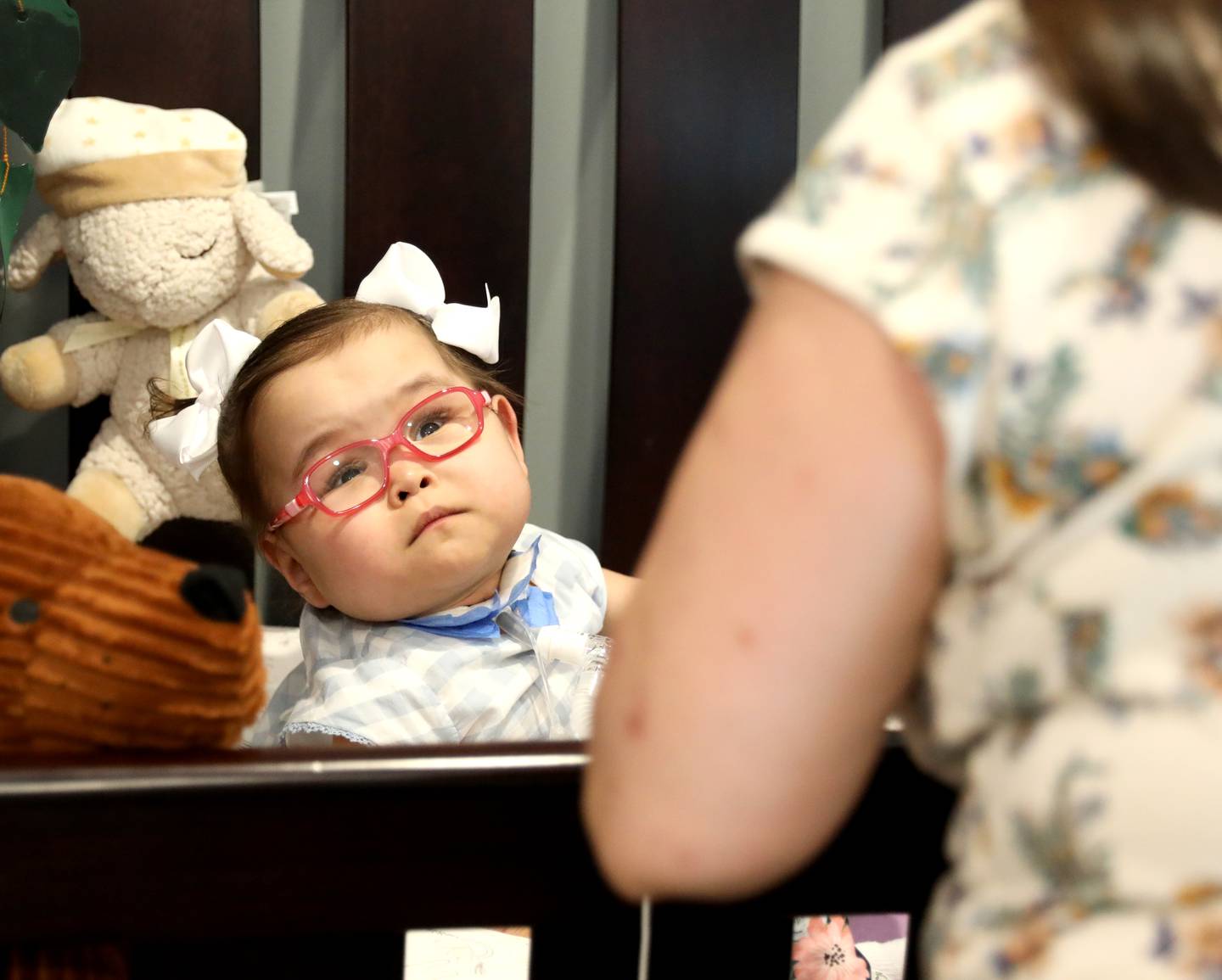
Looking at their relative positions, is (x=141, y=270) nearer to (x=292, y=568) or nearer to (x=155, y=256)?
(x=155, y=256)

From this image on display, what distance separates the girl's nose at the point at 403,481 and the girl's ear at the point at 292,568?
0.42 ft

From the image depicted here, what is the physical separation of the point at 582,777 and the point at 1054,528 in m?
0.22

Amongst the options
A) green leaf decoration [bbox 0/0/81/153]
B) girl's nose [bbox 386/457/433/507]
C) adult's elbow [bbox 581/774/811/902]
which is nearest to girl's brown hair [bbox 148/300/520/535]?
girl's nose [bbox 386/457/433/507]

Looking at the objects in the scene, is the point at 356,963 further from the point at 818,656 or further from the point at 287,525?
the point at 287,525

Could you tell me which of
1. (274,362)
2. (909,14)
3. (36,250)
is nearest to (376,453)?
(274,362)

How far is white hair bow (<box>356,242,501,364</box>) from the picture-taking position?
1.16 m

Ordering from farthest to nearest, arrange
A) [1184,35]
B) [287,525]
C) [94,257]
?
1. [94,257]
2. [287,525]
3. [1184,35]

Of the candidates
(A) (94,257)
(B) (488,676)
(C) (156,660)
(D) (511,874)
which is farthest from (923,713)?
(A) (94,257)

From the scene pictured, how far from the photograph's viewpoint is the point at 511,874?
0.52m

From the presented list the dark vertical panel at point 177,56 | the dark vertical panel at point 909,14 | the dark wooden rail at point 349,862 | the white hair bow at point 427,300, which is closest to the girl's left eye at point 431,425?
the white hair bow at point 427,300

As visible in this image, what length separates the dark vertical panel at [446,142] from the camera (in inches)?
49.7

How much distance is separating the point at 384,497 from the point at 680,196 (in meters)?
0.52

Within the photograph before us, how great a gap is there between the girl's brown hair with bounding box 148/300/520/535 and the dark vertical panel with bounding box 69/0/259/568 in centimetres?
29

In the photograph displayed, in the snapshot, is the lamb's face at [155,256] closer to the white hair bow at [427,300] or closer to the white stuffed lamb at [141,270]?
the white stuffed lamb at [141,270]
